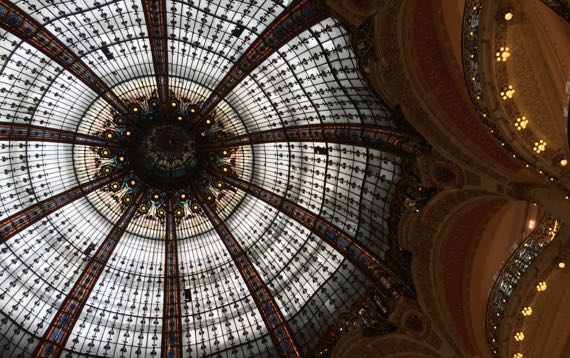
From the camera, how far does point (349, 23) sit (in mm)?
13375

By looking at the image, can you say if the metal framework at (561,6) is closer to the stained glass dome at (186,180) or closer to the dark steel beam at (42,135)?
the stained glass dome at (186,180)

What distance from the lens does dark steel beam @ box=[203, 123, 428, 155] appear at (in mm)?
14828

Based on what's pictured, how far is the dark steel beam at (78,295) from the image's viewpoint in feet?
57.0

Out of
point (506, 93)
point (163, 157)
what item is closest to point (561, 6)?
point (506, 93)

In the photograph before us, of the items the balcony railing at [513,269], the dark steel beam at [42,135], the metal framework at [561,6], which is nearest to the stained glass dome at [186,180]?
the dark steel beam at [42,135]

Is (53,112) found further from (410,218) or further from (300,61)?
(410,218)

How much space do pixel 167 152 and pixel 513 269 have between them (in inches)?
558

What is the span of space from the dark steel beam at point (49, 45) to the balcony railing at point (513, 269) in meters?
15.6

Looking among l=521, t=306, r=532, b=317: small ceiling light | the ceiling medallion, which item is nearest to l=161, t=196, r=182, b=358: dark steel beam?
the ceiling medallion

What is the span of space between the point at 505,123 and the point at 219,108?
12.3 m

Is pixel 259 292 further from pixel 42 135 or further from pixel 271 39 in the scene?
pixel 42 135

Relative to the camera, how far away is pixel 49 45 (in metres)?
16.2

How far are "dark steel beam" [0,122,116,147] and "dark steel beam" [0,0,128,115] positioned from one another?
5.65 ft

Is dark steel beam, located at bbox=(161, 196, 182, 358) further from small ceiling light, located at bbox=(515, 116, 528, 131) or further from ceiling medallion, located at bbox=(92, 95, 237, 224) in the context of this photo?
small ceiling light, located at bbox=(515, 116, 528, 131)
